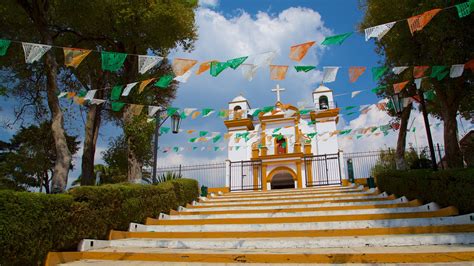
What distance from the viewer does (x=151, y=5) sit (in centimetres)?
1097

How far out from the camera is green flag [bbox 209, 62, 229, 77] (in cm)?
695

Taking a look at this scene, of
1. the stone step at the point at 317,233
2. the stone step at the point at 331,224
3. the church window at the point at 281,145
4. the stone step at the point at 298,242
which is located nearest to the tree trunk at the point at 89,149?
the stone step at the point at 331,224

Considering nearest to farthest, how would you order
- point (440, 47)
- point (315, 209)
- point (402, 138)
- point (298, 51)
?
point (298, 51), point (315, 209), point (440, 47), point (402, 138)

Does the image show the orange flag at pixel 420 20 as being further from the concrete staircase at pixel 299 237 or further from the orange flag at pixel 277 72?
the concrete staircase at pixel 299 237

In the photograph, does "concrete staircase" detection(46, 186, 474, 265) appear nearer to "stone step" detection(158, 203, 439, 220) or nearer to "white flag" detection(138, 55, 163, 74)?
"stone step" detection(158, 203, 439, 220)

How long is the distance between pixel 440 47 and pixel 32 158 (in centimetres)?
2140

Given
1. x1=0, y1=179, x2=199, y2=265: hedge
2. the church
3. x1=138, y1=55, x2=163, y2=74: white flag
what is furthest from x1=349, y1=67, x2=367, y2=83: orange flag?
the church

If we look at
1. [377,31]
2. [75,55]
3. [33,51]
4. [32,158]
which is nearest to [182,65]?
[75,55]

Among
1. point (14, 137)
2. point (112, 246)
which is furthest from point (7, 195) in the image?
point (14, 137)

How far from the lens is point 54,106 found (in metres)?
8.67

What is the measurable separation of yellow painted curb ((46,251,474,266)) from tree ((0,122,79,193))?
15043 millimetres

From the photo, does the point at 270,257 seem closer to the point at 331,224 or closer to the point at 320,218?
the point at 331,224

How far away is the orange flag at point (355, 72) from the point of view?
7.43 metres

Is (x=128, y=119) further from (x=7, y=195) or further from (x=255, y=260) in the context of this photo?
(x=255, y=260)
